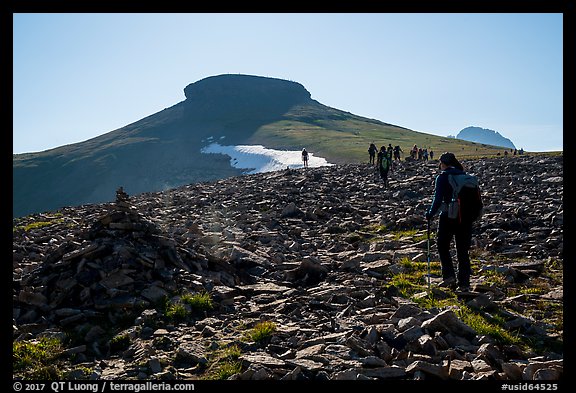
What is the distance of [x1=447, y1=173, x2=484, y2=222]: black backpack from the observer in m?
9.91

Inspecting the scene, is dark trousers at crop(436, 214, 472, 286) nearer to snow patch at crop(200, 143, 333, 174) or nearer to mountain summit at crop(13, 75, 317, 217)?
snow patch at crop(200, 143, 333, 174)

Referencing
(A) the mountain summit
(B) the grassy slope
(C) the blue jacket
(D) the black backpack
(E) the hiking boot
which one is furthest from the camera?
(A) the mountain summit

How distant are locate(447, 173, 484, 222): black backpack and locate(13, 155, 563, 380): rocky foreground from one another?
183 centimetres

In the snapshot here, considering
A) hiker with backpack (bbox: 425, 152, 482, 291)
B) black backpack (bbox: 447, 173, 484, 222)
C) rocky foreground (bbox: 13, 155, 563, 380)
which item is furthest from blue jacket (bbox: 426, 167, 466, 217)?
rocky foreground (bbox: 13, 155, 563, 380)

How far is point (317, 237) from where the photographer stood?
62.2 feet

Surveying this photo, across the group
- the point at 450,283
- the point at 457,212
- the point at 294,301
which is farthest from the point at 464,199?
the point at 294,301

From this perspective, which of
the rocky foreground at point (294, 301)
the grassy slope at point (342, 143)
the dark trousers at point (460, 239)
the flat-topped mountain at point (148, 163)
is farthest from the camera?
the flat-topped mountain at point (148, 163)

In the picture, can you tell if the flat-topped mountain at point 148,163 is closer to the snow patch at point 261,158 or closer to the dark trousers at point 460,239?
the snow patch at point 261,158

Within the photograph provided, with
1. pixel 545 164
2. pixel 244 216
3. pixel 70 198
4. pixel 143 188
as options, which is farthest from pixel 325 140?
pixel 244 216

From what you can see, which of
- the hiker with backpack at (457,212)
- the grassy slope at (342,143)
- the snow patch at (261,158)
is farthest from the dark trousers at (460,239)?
the snow patch at (261,158)

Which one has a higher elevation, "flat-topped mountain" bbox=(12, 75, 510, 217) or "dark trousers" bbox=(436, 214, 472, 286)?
"flat-topped mountain" bbox=(12, 75, 510, 217)

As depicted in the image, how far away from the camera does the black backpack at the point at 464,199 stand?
9.91m
